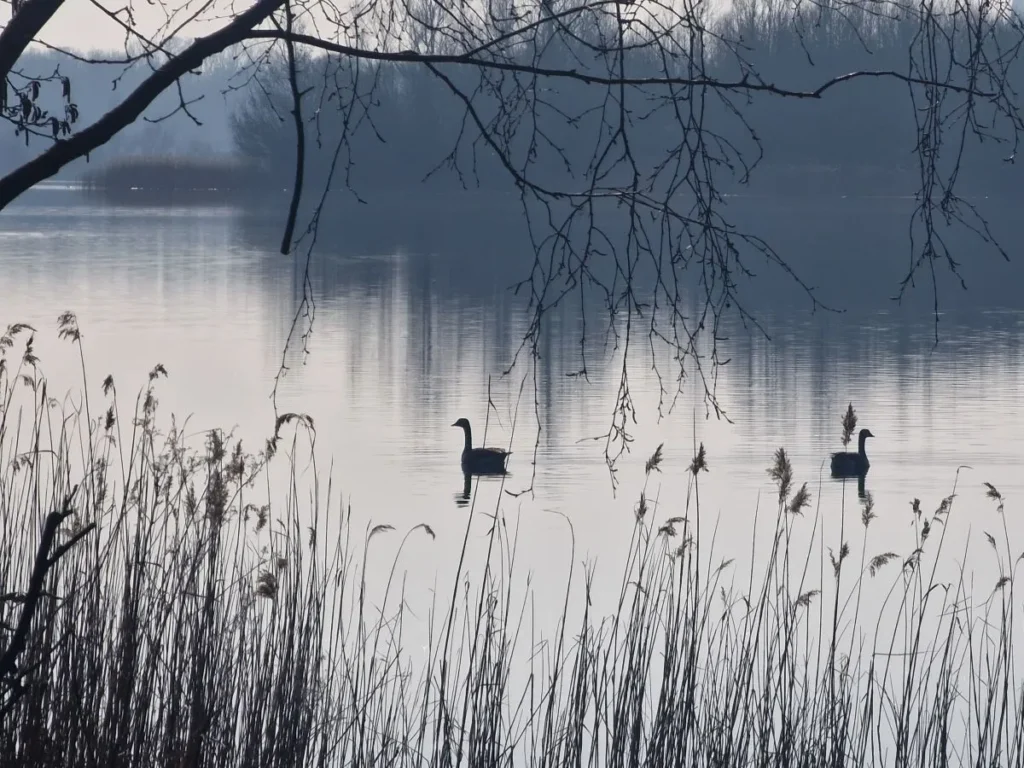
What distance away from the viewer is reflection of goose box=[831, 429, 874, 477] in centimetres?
980

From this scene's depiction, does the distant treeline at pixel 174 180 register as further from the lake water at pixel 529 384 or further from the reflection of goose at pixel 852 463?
the reflection of goose at pixel 852 463

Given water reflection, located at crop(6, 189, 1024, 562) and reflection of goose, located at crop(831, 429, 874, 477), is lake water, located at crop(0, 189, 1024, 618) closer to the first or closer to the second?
water reflection, located at crop(6, 189, 1024, 562)

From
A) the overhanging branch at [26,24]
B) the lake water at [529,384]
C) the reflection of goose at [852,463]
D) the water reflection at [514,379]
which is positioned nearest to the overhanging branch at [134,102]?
the overhanging branch at [26,24]

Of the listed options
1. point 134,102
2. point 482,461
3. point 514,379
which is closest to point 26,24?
point 134,102

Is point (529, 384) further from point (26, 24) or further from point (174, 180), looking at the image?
point (174, 180)

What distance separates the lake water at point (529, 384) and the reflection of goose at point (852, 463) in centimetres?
16

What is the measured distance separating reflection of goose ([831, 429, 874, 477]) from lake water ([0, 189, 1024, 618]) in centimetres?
16

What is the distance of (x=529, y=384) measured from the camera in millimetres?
14055

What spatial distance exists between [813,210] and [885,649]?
125 ft

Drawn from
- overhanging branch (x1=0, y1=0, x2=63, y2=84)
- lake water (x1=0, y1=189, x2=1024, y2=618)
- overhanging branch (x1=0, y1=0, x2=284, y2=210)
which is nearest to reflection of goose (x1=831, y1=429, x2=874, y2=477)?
lake water (x1=0, y1=189, x2=1024, y2=618)

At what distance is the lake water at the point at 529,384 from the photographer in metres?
10.0

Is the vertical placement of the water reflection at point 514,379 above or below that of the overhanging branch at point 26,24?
below

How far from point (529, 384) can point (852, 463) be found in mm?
4499

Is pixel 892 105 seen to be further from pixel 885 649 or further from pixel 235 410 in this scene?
pixel 885 649
